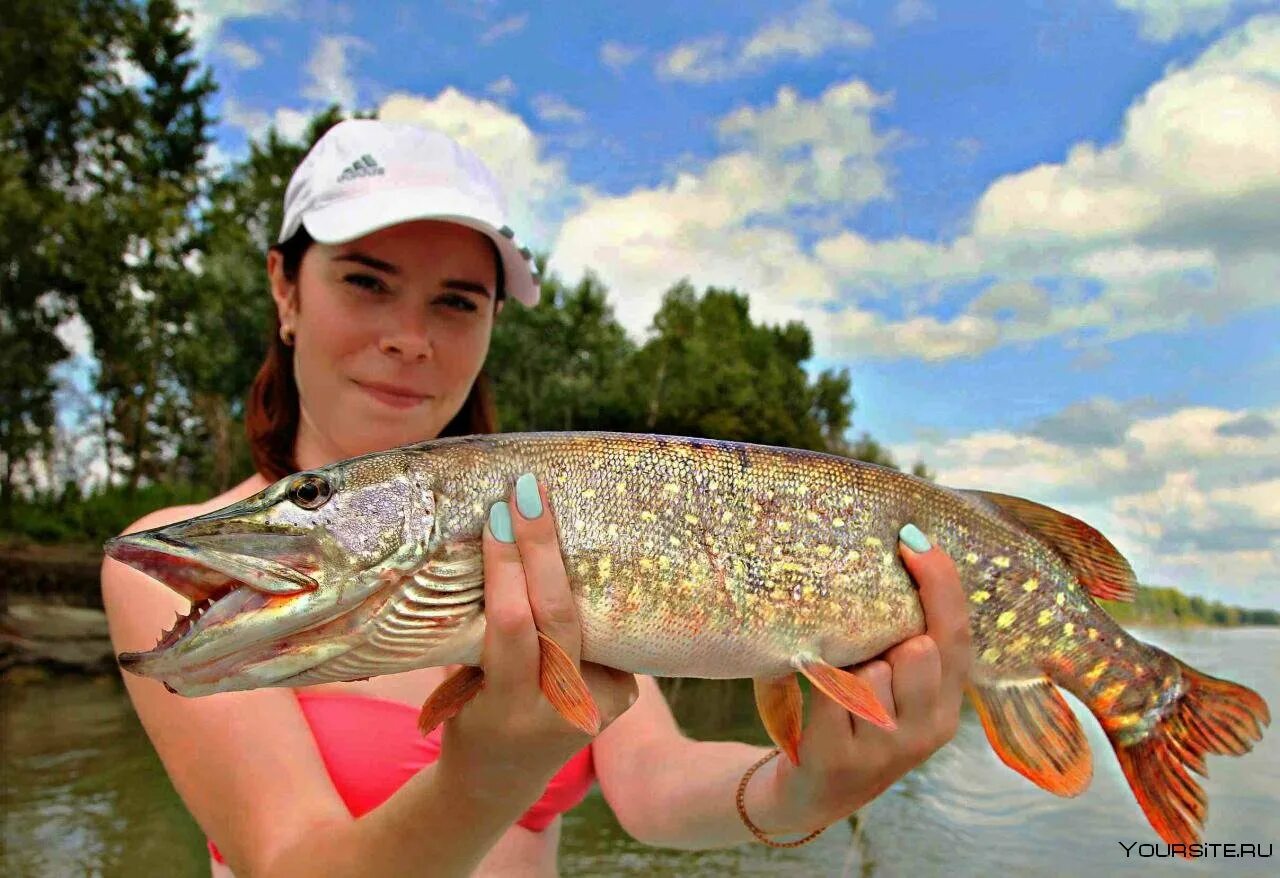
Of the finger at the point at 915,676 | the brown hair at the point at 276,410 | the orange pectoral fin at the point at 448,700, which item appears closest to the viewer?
the orange pectoral fin at the point at 448,700

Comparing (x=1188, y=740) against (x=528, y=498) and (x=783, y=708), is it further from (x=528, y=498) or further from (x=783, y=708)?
(x=528, y=498)

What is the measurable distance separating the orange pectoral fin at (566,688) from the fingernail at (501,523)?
208 mm

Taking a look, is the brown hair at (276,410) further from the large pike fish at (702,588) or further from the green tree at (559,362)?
the green tree at (559,362)

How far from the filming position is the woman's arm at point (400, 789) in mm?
1934

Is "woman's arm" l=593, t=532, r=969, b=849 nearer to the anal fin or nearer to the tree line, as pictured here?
the anal fin

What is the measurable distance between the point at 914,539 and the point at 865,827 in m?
7.37

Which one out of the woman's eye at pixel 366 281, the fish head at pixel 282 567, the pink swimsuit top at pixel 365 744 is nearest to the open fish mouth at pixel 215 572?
the fish head at pixel 282 567

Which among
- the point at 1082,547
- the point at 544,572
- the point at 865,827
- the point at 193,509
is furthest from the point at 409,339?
the point at 865,827

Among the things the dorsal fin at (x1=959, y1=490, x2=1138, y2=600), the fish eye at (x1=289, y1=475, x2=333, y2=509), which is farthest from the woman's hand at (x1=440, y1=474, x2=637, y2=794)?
the dorsal fin at (x1=959, y1=490, x2=1138, y2=600)

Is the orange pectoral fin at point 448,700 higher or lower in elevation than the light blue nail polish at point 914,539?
lower

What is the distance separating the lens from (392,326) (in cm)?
265

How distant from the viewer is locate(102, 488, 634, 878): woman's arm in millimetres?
1934

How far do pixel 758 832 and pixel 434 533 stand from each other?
125 centimetres

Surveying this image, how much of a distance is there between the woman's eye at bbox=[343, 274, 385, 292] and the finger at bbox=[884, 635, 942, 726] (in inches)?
66.0
